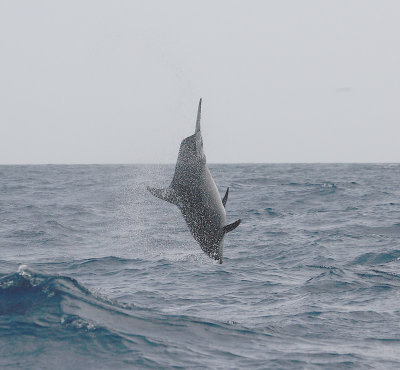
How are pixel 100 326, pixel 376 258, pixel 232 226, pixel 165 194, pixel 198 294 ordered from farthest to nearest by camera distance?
pixel 376 258, pixel 198 294, pixel 165 194, pixel 232 226, pixel 100 326

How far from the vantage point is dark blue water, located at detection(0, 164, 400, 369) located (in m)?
8.16

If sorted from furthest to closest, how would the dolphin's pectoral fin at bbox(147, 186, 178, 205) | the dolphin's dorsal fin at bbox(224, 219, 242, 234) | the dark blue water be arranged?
the dolphin's pectoral fin at bbox(147, 186, 178, 205), the dolphin's dorsal fin at bbox(224, 219, 242, 234), the dark blue water

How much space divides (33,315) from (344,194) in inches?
1035

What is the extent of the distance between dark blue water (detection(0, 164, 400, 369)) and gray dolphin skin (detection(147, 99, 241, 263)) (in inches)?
53.8

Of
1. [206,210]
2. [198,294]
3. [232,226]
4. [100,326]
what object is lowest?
[198,294]

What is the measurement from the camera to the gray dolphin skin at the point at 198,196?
938 cm

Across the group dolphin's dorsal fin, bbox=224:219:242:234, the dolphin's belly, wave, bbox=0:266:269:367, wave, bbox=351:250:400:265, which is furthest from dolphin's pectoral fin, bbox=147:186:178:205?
wave, bbox=351:250:400:265

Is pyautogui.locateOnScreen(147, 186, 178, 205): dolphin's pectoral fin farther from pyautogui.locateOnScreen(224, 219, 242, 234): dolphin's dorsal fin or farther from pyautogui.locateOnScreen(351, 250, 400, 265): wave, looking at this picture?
pyautogui.locateOnScreen(351, 250, 400, 265): wave

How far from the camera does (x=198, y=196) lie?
9.38 metres

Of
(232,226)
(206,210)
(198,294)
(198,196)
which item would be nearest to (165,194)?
(198,196)

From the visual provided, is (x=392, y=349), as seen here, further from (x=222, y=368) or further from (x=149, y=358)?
(x=149, y=358)

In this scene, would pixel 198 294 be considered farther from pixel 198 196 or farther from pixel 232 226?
pixel 232 226

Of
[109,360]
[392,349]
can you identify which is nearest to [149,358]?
[109,360]

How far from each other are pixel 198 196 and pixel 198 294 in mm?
3052
